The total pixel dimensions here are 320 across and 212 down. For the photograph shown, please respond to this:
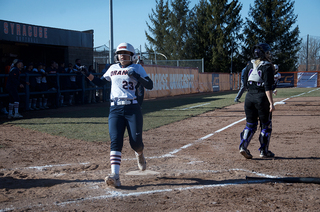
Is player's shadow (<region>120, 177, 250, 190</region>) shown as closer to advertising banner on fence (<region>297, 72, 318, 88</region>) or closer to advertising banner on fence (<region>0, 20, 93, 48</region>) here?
advertising banner on fence (<region>0, 20, 93, 48</region>)

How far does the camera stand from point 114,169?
4.23 meters

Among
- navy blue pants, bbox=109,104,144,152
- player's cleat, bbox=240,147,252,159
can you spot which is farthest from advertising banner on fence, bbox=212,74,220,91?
navy blue pants, bbox=109,104,144,152

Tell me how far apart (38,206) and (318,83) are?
45.1m

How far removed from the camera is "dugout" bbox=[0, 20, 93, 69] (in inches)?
639

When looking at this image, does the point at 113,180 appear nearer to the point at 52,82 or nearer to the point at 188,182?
the point at 188,182

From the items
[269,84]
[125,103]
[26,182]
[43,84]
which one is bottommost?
[26,182]

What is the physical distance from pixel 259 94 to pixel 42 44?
1547 cm

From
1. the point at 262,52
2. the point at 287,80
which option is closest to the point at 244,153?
the point at 262,52

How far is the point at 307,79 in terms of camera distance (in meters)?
42.6

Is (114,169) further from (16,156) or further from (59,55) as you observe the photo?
(59,55)

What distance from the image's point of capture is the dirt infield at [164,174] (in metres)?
3.58

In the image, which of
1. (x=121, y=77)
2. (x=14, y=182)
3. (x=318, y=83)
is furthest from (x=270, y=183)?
(x=318, y=83)

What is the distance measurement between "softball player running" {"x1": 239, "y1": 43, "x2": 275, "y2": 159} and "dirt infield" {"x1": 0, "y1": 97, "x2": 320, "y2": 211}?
0.37 meters

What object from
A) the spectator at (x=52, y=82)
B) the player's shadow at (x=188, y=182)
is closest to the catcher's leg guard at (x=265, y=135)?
the player's shadow at (x=188, y=182)
